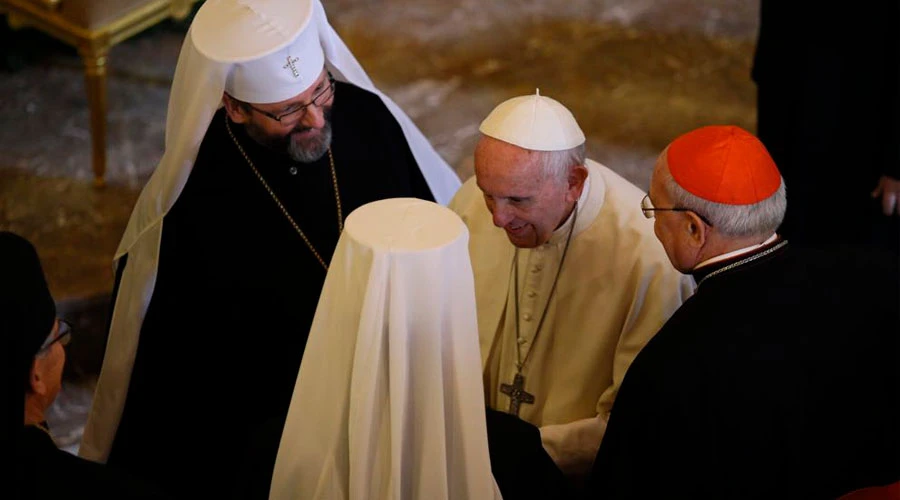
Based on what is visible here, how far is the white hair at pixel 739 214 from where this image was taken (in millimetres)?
2781

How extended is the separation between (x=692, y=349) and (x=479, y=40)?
4.56 metres

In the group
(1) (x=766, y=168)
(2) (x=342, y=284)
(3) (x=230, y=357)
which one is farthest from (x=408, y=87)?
(2) (x=342, y=284)

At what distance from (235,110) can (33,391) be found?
128cm

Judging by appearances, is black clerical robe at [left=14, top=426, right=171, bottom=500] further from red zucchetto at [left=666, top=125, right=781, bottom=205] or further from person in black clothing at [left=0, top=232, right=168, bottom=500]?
red zucchetto at [left=666, top=125, right=781, bottom=205]

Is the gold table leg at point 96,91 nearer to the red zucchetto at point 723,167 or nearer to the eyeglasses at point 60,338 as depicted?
the eyeglasses at point 60,338

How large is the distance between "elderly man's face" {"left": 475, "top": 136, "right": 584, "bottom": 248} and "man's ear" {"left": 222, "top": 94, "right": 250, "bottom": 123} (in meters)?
0.83

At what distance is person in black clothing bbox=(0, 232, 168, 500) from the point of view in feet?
8.06

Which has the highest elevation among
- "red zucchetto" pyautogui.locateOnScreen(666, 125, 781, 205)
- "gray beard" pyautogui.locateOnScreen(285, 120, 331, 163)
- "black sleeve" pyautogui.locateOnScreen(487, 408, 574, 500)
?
"red zucchetto" pyautogui.locateOnScreen(666, 125, 781, 205)

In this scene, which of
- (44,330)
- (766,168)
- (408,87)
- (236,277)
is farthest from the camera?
(408,87)

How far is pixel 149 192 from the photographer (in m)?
3.50

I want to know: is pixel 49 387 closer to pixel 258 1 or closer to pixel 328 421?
pixel 328 421

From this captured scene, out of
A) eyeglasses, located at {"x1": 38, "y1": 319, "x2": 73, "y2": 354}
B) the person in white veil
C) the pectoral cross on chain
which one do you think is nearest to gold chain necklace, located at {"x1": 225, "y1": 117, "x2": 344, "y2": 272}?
the person in white veil

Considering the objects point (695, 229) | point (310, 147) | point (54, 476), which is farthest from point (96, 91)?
point (695, 229)

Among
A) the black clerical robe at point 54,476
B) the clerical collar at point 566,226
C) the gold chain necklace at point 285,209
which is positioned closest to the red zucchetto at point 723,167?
the clerical collar at point 566,226
